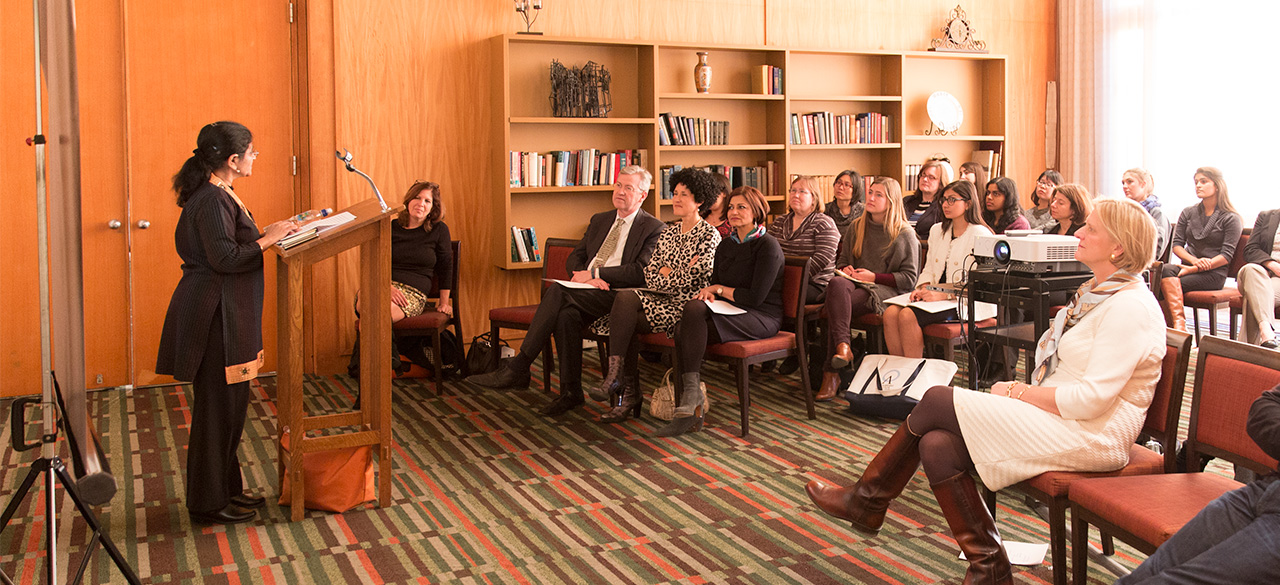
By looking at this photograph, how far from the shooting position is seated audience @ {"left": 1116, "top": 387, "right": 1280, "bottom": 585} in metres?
2.06

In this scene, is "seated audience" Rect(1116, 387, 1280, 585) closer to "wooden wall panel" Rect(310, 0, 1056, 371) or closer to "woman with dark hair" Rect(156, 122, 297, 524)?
"woman with dark hair" Rect(156, 122, 297, 524)

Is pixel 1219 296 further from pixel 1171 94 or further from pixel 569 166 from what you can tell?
pixel 569 166

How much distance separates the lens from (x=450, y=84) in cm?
638

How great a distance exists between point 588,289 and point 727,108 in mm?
2715

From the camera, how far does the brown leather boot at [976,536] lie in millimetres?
2766

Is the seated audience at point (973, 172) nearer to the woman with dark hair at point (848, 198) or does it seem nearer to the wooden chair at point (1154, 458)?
the woman with dark hair at point (848, 198)

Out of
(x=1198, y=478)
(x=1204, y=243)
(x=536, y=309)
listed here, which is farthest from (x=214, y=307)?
(x=1204, y=243)

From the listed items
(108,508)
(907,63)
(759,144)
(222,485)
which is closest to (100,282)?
(108,508)

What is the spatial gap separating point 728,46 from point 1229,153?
3594 millimetres

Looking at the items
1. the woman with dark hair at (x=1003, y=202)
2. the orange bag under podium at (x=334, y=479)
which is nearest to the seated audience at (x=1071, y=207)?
the woman with dark hair at (x=1003, y=202)

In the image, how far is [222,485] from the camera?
3516 mm

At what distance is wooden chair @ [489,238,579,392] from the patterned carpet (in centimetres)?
66

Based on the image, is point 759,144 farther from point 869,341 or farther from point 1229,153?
point 1229,153

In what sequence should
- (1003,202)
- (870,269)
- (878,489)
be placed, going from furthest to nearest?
1. (1003,202)
2. (870,269)
3. (878,489)
